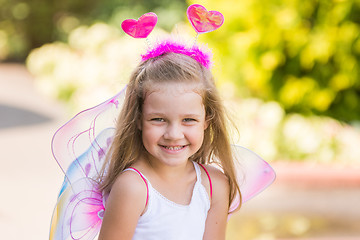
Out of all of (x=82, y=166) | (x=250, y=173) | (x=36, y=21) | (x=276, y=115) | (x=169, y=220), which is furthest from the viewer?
(x=36, y=21)

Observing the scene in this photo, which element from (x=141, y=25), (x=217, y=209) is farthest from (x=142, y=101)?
(x=217, y=209)

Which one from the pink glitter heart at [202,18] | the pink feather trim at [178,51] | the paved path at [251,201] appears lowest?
the pink feather trim at [178,51]

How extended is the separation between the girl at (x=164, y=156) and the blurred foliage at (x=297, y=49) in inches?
127

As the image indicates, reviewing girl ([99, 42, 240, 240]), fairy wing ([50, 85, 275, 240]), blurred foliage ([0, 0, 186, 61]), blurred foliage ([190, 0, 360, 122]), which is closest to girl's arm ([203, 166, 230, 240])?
girl ([99, 42, 240, 240])

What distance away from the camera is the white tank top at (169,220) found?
6.19ft

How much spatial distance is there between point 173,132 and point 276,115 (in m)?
3.10

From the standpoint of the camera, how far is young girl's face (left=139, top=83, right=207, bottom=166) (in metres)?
1.84

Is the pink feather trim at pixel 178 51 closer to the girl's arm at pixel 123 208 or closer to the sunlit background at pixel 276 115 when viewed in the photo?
the sunlit background at pixel 276 115

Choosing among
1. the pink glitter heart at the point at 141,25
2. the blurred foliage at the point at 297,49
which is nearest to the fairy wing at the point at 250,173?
the pink glitter heart at the point at 141,25

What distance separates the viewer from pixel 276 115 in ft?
15.8

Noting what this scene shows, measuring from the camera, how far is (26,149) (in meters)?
6.10

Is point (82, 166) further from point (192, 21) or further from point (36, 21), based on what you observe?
point (36, 21)

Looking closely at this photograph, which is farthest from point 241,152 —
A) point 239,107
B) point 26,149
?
point 26,149

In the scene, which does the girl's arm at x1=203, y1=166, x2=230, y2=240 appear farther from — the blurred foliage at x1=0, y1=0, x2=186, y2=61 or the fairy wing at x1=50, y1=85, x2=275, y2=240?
the blurred foliage at x1=0, y1=0, x2=186, y2=61
